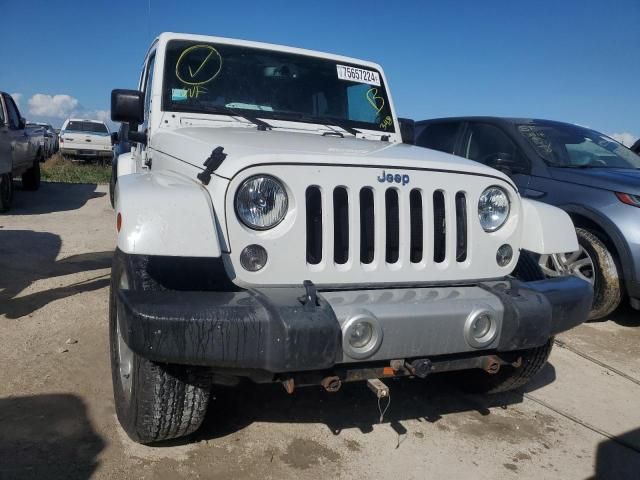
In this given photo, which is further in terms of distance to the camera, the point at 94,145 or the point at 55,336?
the point at 94,145

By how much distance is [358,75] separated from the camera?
14.1 feet

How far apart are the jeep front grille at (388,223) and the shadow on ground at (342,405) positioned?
1057mm

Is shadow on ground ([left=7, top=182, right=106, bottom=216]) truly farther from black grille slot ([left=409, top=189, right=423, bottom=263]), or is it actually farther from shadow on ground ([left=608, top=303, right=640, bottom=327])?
shadow on ground ([left=608, top=303, right=640, bottom=327])

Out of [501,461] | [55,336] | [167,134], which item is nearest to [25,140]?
[55,336]

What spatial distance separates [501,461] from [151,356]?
A: 72.5 inches

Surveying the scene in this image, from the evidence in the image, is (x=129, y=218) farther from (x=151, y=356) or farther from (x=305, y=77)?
(x=305, y=77)

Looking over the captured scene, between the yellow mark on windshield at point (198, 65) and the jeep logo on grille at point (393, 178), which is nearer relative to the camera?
the jeep logo on grille at point (393, 178)

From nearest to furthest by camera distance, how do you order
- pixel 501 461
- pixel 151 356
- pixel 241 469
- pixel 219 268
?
pixel 151 356 → pixel 219 268 → pixel 241 469 → pixel 501 461

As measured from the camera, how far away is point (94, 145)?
1964cm

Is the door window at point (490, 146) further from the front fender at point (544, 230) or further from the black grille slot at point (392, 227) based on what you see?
the black grille slot at point (392, 227)

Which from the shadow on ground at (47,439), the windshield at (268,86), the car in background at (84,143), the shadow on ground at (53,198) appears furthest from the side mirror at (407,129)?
the car in background at (84,143)

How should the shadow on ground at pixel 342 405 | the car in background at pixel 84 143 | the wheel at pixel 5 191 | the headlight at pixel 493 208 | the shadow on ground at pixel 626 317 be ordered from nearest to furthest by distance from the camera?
the headlight at pixel 493 208
the shadow on ground at pixel 342 405
the shadow on ground at pixel 626 317
the wheel at pixel 5 191
the car in background at pixel 84 143

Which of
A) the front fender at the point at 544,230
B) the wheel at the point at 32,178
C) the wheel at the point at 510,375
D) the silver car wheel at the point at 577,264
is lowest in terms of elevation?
the wheel at the point at 32,178

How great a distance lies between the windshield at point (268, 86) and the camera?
11.9 feet
